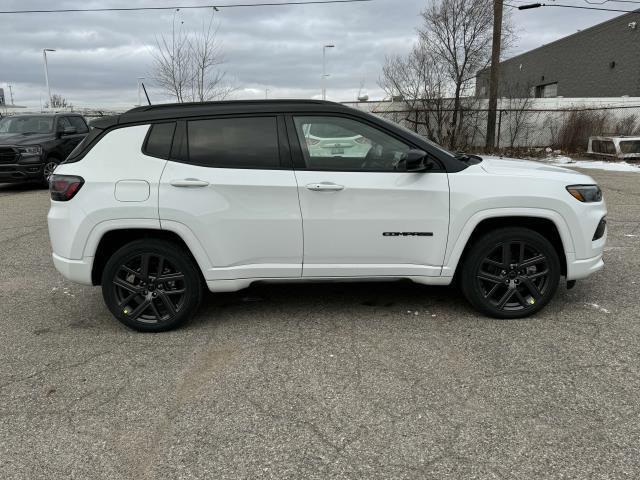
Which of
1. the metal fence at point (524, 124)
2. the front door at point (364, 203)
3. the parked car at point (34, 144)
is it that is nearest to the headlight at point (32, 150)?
the parked car at point (34, 144)

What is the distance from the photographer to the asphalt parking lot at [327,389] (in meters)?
2.54

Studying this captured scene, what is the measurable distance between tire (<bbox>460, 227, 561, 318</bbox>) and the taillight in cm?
305

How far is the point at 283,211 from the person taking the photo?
3.87 meters

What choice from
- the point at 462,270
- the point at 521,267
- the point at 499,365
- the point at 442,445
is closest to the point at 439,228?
the point at 462,270

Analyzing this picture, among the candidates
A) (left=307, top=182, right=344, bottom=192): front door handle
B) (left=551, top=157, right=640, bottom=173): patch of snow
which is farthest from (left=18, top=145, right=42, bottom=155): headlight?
(left=551, top=157, right=640, bottom=173): patch of snow

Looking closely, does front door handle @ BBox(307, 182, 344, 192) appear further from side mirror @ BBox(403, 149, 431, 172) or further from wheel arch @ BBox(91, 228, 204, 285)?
wheel arch @ BBox(91, 228, 204, 285)

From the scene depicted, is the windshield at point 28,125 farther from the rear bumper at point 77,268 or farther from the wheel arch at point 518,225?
the wheel arch at point 518,225

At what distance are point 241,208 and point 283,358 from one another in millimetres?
1148

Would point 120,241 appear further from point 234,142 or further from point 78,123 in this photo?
point 78,123

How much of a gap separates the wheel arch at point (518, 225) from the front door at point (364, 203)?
0.14 meters

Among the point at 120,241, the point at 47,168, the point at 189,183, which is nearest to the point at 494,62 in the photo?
the point at 47,168

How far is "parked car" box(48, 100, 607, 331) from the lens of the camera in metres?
3.84

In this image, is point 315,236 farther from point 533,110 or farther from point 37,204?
point 533,110

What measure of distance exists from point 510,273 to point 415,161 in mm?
1232
